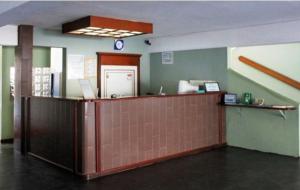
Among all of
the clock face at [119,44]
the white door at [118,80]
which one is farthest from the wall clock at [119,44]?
the white door at [118,80]

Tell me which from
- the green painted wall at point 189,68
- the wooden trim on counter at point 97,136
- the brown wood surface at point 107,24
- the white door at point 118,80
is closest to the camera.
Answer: the wooden trim on counter at point 97,136

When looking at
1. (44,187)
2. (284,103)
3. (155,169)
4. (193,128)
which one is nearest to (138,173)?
(155,169)

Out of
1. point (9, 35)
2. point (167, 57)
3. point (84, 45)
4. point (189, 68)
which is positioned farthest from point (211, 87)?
point (9, 35)

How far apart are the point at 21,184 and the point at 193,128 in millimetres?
3083

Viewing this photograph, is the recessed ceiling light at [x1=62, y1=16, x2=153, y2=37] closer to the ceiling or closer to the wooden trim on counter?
the ceiling

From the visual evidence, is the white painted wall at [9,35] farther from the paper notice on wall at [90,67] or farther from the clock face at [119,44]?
the clock face at [119,44]

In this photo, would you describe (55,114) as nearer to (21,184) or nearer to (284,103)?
(21,184)

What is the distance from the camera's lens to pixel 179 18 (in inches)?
207

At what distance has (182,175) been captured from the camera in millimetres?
4637

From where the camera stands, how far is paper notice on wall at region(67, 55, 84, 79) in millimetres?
6668

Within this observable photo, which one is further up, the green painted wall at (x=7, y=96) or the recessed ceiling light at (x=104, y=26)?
the recessed ceiling light at (x=104, y=26)

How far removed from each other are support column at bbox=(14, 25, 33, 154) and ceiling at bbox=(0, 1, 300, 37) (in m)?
0.32

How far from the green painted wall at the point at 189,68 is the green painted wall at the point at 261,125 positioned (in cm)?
31

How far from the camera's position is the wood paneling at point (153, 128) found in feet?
15.4
